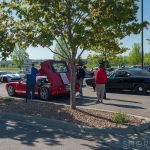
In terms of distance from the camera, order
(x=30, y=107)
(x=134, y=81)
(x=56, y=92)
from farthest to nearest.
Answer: (x=134, y=81), (x=56, y=92), (x=30, y=107)

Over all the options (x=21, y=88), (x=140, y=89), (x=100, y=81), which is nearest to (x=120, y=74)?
(x=140, y=89)

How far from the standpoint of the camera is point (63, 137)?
8531mm

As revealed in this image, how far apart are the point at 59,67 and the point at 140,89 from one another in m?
4.75

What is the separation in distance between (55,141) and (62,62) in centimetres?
968

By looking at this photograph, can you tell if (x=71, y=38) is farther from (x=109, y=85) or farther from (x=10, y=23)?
(x=109, y=85)

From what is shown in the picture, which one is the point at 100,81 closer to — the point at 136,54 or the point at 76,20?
the point at 76,20

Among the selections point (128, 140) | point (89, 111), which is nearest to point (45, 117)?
point (89, 111)

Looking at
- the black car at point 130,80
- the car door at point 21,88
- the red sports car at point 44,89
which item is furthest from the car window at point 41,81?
the black car at point 130,80

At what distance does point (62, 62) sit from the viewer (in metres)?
17.6

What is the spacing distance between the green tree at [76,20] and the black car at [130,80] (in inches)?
308

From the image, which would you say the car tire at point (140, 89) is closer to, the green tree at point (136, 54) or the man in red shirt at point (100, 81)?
the man in red shirt at point (100, 81)

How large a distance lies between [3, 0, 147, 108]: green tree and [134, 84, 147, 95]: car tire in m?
7.92

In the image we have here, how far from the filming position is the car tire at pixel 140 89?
18756mm

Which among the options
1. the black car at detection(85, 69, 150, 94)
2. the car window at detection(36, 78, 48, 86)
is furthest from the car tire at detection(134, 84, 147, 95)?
the car window at detection(36, 78, 48, 86)
